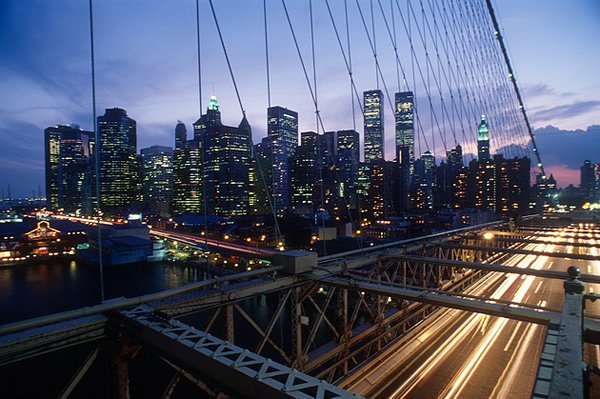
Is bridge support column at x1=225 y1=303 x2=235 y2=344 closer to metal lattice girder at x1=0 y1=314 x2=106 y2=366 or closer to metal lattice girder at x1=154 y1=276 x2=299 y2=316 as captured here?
metal lattice girder at x1=154 y1=276 x2=299 y2=316

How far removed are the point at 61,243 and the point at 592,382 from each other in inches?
4039

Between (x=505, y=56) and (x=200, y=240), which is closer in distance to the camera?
(x=505, y=56)

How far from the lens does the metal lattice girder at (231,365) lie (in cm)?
229

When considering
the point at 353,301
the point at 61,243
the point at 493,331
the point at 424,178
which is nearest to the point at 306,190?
the point at 424,178

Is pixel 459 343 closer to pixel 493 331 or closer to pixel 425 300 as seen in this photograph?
pixel 493 331

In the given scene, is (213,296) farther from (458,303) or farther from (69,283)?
(69,283)

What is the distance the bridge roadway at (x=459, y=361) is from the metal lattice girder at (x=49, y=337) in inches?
233

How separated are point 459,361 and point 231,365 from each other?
11.7 meters

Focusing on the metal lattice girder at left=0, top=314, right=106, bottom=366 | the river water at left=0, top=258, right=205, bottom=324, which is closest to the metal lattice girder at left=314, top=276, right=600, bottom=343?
the metal lattice girder at left=0, top=314, right=106, bottom=366

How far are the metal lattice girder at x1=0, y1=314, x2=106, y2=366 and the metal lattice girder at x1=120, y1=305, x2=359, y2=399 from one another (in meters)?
0.60

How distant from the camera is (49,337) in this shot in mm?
3639

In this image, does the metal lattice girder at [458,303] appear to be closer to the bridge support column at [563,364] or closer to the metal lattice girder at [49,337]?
the bridge support column at [563,364]

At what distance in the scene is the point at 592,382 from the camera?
8.68 ft

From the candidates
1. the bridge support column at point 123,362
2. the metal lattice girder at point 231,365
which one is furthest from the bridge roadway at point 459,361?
the metal lattice girder at point 231,365
